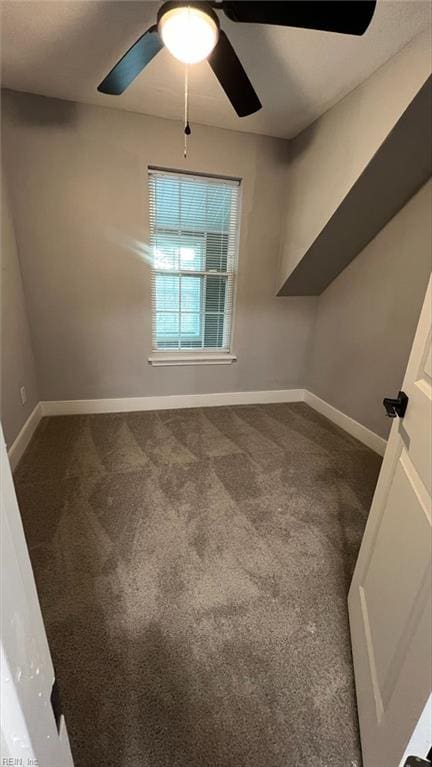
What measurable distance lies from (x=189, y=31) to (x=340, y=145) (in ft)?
4.52

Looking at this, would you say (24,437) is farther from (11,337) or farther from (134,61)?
(134,61)

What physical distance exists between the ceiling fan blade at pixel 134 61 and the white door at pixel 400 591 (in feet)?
5.20

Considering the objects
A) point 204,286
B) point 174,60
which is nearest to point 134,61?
point 174,60

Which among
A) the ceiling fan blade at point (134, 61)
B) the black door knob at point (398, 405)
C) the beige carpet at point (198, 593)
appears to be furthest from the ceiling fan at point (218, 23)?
the beige carpet at point (198, 593)

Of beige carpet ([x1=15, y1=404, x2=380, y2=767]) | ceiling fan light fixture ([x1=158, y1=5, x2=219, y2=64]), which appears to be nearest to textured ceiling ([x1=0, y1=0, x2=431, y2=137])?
ceiling fan light fixture ([x1=158, y1=5, x2=219, y2=64])

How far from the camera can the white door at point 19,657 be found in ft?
1.17

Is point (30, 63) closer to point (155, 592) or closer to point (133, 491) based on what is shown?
point (133, 491)

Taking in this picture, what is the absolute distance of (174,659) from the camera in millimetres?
1146

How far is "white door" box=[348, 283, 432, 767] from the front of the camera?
70 centimetres

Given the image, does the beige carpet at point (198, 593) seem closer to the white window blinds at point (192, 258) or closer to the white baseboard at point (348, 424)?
the white baseboard at point (348, 424)

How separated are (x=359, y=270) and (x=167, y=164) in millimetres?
1839

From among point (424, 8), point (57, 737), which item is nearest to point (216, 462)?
point (57, 737)

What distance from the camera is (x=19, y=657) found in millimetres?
377

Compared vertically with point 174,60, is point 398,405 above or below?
below
